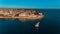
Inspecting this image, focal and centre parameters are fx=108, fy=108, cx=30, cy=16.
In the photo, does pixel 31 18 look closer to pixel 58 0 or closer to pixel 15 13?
pixel 15 13

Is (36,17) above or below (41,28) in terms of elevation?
above

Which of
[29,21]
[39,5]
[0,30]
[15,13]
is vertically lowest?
[0,30]

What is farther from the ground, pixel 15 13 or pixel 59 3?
pixel 59 3

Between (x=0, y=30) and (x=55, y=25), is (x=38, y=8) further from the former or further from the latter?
(x=0, y=30)

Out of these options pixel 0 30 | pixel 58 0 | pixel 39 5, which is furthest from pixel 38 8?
pixel 0 30

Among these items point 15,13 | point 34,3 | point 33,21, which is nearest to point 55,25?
point 33,21

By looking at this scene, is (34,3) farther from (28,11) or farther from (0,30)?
(0,30)

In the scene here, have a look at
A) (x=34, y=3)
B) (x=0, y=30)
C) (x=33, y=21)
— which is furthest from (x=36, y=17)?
(x=0, y=30)
